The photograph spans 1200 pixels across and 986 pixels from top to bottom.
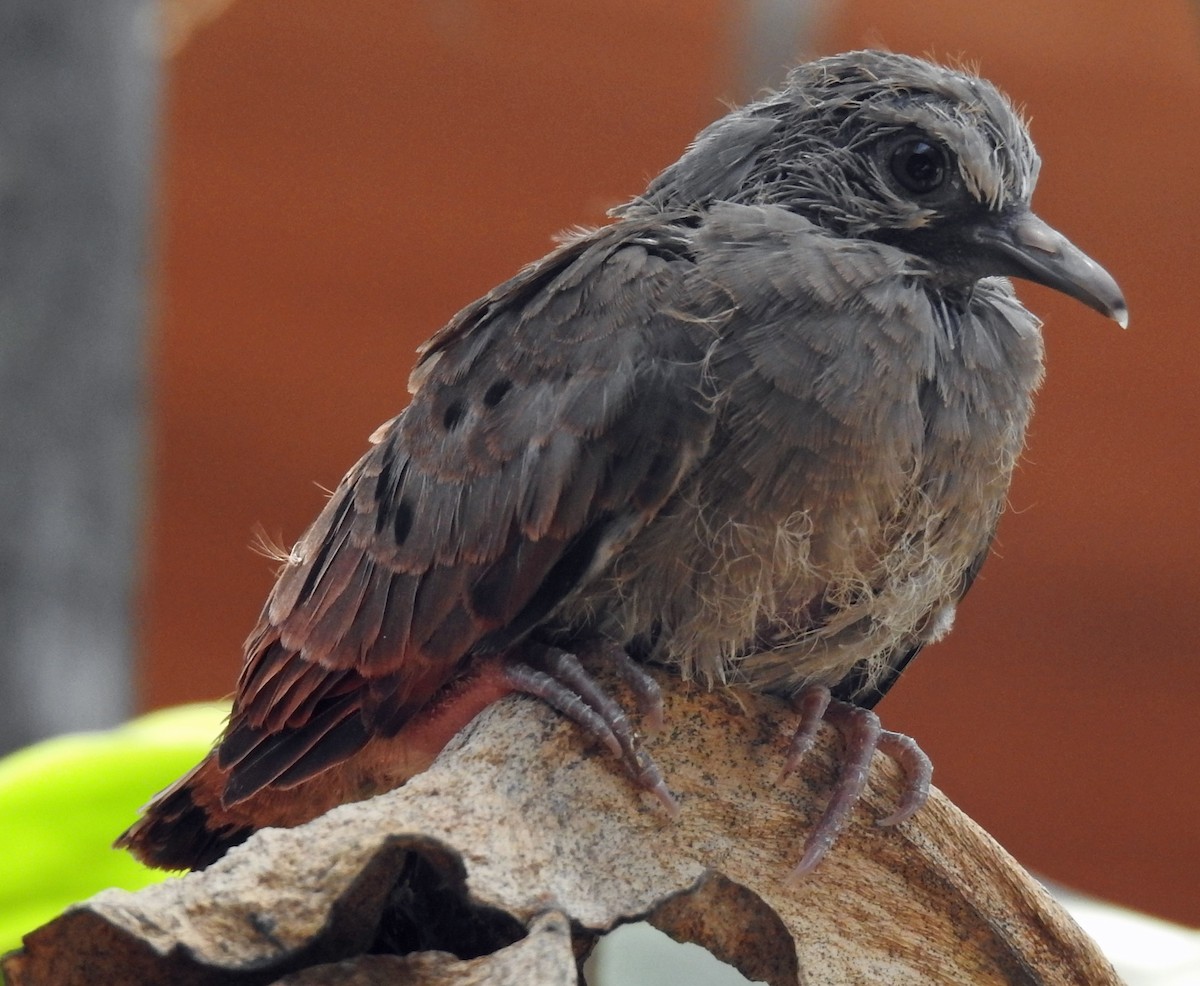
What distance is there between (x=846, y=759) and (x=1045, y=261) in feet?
2.46

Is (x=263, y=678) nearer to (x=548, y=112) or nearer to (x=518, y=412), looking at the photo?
(x=518, y=412)

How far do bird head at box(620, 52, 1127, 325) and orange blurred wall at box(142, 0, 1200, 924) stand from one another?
10.1ft

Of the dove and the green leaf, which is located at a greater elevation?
the dove

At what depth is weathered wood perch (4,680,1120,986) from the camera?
1452 millimetres

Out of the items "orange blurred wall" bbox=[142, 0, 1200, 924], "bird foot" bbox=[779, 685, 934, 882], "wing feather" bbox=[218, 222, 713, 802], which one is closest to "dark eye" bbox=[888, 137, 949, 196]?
"wing feather" bbox=[218, 222, 713, 802]

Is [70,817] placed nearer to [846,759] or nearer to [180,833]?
[180,833]

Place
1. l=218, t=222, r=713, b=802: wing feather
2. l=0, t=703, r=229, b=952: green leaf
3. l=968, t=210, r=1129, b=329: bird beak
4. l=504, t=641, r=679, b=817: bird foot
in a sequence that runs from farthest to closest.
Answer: l=0, t=703, r=229, b=952: green leaf → l=968, t=210, r=1129, b=329: bird beak → l=218, t=222, r=713, b=802: wing feather → l=504, t=641, r=679, b=817: bird foot

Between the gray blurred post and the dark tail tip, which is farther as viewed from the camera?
the gray blurred post

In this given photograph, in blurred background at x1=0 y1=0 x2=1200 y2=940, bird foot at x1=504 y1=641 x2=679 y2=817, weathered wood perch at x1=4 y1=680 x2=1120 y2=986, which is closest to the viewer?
weathered wood perch at x1=4 y1=680 x2=1120 y2=986

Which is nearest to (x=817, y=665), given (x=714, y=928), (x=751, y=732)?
(x=751, y=732)

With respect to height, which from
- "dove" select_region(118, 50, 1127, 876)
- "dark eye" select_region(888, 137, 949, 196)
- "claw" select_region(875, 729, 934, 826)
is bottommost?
"claw" select_region(875, 729, 934, 826)

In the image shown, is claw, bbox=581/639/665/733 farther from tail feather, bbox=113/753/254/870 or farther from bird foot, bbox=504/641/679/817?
tail feather, bbox=113/753/254/870

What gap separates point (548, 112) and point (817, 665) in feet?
12.9

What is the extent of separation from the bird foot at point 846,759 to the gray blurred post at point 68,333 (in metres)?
2.52
